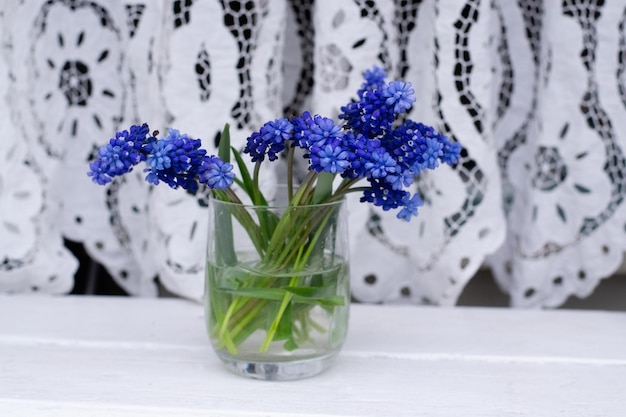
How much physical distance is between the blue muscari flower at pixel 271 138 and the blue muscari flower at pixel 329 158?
0.03 metres

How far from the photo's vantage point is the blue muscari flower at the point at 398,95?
664 millimetres

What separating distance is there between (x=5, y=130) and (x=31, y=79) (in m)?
0.07

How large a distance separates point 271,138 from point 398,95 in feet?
0.37

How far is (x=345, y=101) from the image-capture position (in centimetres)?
91

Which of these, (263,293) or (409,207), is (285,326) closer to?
(263,293)

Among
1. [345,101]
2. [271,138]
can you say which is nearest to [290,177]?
[271,138]

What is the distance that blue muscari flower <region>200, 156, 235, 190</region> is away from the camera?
655 mm

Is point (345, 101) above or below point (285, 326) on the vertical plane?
above

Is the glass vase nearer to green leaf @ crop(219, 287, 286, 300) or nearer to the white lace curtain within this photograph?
green leaf @ crop(219, 287, 286, 300)

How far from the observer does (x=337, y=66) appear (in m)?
0.89

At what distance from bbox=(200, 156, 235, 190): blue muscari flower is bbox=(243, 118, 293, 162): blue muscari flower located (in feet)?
0.10

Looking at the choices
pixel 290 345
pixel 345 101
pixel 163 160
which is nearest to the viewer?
pixel 163 160

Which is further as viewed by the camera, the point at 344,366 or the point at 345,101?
the point at 345,101

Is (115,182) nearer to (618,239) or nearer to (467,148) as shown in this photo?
(467,148)
